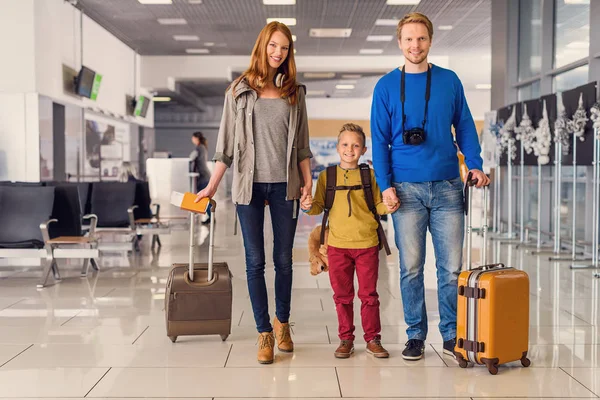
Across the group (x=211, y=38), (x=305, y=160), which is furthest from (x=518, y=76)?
(x=305, y=160)

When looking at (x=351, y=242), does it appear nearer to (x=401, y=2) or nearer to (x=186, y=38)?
(x=401, y=2)

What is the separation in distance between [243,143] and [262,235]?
1.50 feet

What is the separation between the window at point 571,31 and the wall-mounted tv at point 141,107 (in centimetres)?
1072

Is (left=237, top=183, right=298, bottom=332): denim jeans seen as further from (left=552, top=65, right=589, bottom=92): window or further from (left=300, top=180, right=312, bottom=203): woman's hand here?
(left=552, top=65, right=589, bottom=92): window

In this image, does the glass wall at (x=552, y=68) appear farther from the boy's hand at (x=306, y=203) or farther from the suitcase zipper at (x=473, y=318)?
the boy's hand at (x=306, y=203)

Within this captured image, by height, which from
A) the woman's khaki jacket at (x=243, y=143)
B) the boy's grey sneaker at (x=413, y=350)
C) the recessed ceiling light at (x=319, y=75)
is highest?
the recessed ceiling light at (x=319, y=75)

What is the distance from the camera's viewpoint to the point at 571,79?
9.12 metres

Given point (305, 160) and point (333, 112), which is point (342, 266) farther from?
point (333, 112)

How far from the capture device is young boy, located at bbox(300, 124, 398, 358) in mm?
3566

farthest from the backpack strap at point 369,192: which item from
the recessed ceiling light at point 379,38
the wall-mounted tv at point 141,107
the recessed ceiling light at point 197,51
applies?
the recessed ceiling light at point 197,51

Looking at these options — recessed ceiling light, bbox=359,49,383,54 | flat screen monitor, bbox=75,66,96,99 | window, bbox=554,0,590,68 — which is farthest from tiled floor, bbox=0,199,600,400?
recessed ceiling light, bbox=359,49,383,54

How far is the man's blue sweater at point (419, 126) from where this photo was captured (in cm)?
344

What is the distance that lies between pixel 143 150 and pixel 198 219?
297 inches

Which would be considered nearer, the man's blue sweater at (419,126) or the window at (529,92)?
the man's blue sweater at (419,126)
